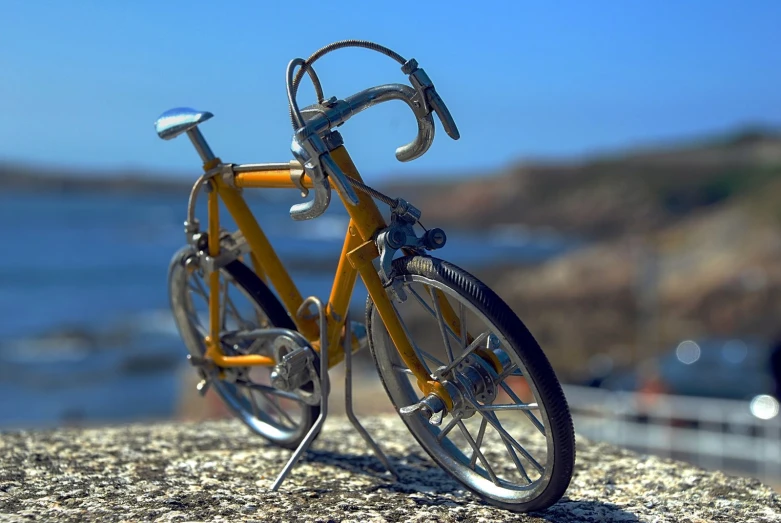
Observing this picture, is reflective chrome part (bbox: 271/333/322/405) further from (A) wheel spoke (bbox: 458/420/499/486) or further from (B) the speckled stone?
(A) wheel spoke (bbox: 458/420/499/486)

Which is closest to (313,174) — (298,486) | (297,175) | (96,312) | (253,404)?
(297,175)

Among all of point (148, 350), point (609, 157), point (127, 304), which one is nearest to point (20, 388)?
A: point (148, 350)

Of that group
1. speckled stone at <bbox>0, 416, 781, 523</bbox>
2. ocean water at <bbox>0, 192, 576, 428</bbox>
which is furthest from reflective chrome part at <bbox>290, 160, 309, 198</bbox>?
ocean water at <bbox>0, 192, 576, 428</bbox>

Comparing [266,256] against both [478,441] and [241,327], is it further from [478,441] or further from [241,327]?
[478,441]

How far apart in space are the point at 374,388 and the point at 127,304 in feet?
99.8

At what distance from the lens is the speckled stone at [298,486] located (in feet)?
13.2

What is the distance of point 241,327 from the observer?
→ 4.98 metres

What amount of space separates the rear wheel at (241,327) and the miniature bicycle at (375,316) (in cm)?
1

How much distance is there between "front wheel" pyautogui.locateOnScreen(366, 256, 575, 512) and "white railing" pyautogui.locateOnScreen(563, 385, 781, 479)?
23.8 ft

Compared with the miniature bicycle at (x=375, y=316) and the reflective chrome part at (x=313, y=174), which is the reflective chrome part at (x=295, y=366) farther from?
the reflective chrome part at (x=313, y=174)

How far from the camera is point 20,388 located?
28.9 m

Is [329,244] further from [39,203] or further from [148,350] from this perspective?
[39,203]

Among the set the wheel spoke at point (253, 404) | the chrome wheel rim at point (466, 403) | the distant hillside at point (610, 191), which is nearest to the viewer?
the chrome wheel rim at point (466, 403)

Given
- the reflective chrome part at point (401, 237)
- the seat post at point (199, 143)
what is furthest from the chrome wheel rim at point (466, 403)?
the seat post at point (199, 143)
